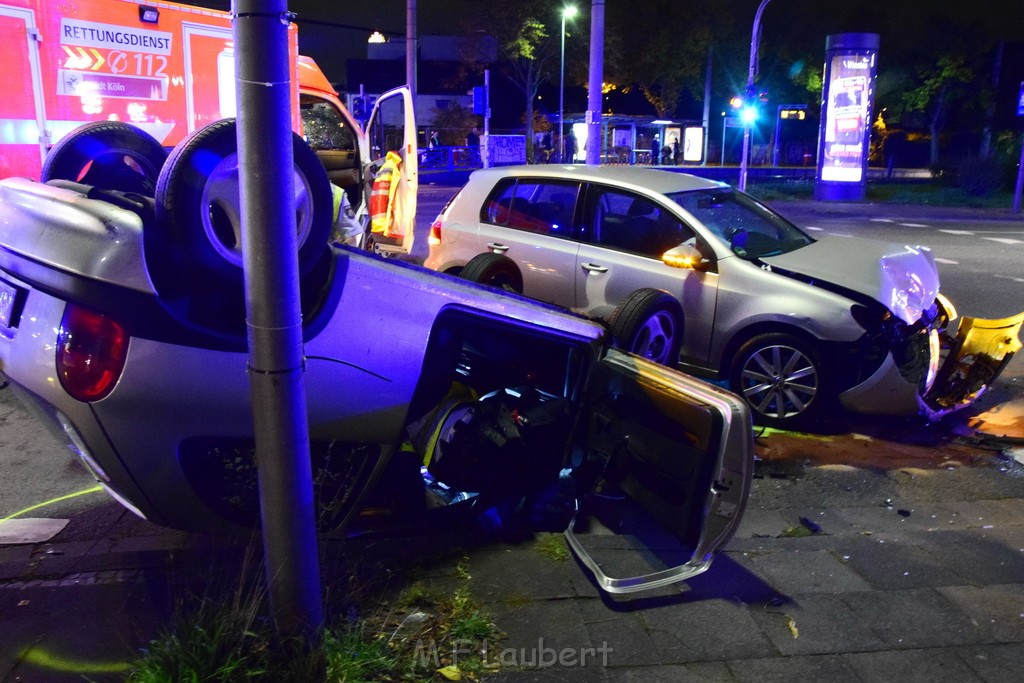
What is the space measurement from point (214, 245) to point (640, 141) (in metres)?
53.0

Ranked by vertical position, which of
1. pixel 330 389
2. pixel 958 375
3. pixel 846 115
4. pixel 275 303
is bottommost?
pixel 958 375

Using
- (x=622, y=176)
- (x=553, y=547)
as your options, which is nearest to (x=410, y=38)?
(x=622, y=176)

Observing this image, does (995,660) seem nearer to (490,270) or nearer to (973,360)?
(973,360)

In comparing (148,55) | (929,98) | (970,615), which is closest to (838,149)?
(929,98)

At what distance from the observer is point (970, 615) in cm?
344

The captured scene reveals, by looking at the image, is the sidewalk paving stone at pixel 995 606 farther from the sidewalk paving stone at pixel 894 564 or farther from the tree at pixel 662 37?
the tree at pixel 662 37

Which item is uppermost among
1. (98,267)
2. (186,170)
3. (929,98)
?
(929,98)

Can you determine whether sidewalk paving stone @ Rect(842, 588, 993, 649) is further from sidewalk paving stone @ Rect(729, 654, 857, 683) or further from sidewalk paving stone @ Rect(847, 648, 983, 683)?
sidewalk paving stone @ Rect(729, 654, 857, 683)

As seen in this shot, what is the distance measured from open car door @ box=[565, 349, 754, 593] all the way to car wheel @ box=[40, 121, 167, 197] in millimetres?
2428

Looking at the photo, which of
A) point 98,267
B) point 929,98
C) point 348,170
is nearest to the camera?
point 98,267

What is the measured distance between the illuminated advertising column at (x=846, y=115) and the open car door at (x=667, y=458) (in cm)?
2737

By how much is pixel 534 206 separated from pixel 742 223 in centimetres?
172

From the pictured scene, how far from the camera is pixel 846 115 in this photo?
28.2m

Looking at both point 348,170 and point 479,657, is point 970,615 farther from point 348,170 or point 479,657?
point 348,170
